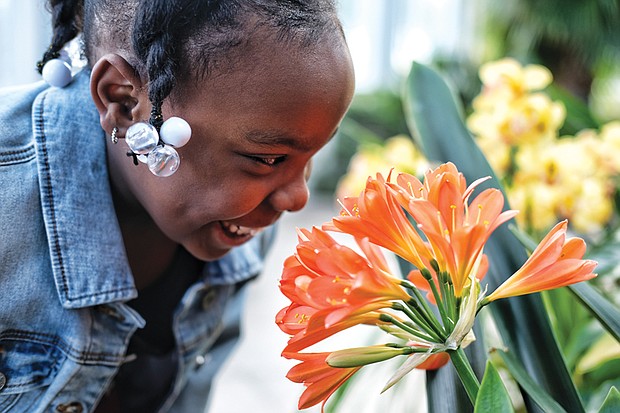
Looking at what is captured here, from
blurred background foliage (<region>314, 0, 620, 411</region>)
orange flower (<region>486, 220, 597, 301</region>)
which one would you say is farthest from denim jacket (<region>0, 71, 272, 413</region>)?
blurred background foliage (<region>314, 0, 620, 411</region>)

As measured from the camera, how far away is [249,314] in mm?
2254

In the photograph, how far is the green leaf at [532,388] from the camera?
498 millimetres

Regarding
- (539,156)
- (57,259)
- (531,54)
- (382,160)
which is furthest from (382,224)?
(531,54)

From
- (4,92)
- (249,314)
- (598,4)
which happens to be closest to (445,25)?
(598,4)

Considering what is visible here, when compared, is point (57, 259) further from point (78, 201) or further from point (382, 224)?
point (382, 224)

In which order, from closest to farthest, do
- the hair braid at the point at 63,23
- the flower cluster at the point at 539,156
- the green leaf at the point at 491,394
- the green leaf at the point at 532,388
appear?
1. the green leaf at the point at 491,394
2. the green leaf at the point at 532,388
3. the hair braid at the point at 63,23
4. the flower cluster at the point at 539,156

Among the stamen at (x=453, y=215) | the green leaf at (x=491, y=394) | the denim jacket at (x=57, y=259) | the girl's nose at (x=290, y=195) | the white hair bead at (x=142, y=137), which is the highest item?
the stamen at (x=453, y=215)

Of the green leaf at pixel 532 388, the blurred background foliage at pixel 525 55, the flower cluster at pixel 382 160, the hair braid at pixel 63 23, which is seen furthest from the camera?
the blurred background foliage at pixel 525 55

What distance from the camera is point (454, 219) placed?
0.44 m

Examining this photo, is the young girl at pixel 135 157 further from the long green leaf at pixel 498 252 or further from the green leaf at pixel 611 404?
the green leaf at pixel 611 404

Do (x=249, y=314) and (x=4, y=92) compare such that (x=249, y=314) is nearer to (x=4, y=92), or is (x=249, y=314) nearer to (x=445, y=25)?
(x=4, y=92)

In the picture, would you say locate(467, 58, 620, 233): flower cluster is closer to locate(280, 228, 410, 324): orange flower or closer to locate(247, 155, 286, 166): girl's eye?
locate(247, 155, 286, 166): girl's eye

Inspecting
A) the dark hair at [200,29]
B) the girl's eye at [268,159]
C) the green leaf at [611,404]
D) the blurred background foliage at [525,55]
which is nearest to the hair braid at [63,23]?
the dark hair at [200,29]

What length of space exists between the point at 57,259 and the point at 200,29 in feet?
0.84
